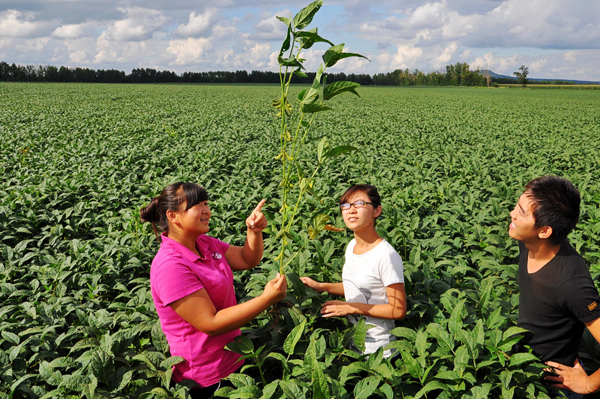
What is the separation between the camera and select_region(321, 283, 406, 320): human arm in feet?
8.29

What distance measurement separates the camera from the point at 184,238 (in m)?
2.39

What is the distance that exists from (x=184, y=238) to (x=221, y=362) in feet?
2.64

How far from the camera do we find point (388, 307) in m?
2.54

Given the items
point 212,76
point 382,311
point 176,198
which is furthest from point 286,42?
point 212,76

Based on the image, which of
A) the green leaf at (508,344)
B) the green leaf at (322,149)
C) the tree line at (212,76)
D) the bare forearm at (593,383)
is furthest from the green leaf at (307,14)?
the tree line at (212,76)

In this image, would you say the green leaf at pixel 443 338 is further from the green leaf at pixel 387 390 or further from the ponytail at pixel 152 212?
the ponytail at pixel 152 212

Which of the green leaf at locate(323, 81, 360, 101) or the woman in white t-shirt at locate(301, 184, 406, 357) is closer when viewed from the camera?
the green leaf at locate(323, 81, 360, 101)

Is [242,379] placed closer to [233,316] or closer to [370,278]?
[233,316]

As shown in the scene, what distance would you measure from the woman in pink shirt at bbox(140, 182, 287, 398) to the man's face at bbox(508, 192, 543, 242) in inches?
57.3

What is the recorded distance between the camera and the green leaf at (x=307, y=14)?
136 cm

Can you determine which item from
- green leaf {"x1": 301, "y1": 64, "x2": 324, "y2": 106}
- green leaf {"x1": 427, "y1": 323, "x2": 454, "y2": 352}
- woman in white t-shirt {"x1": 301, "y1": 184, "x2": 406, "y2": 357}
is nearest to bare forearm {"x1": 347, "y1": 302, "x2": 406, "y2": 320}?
woman in white t-shirt {"x1": 301, "y1": 184, "x2": 406, "y2": 357}

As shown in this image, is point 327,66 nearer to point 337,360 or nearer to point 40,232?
point 337,360

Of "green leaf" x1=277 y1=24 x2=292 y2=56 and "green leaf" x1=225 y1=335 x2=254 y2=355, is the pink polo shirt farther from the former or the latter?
"green leaf" x1=277 y1=24 x2=292 y2=56

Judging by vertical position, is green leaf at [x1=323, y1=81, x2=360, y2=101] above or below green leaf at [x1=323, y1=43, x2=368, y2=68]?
below
